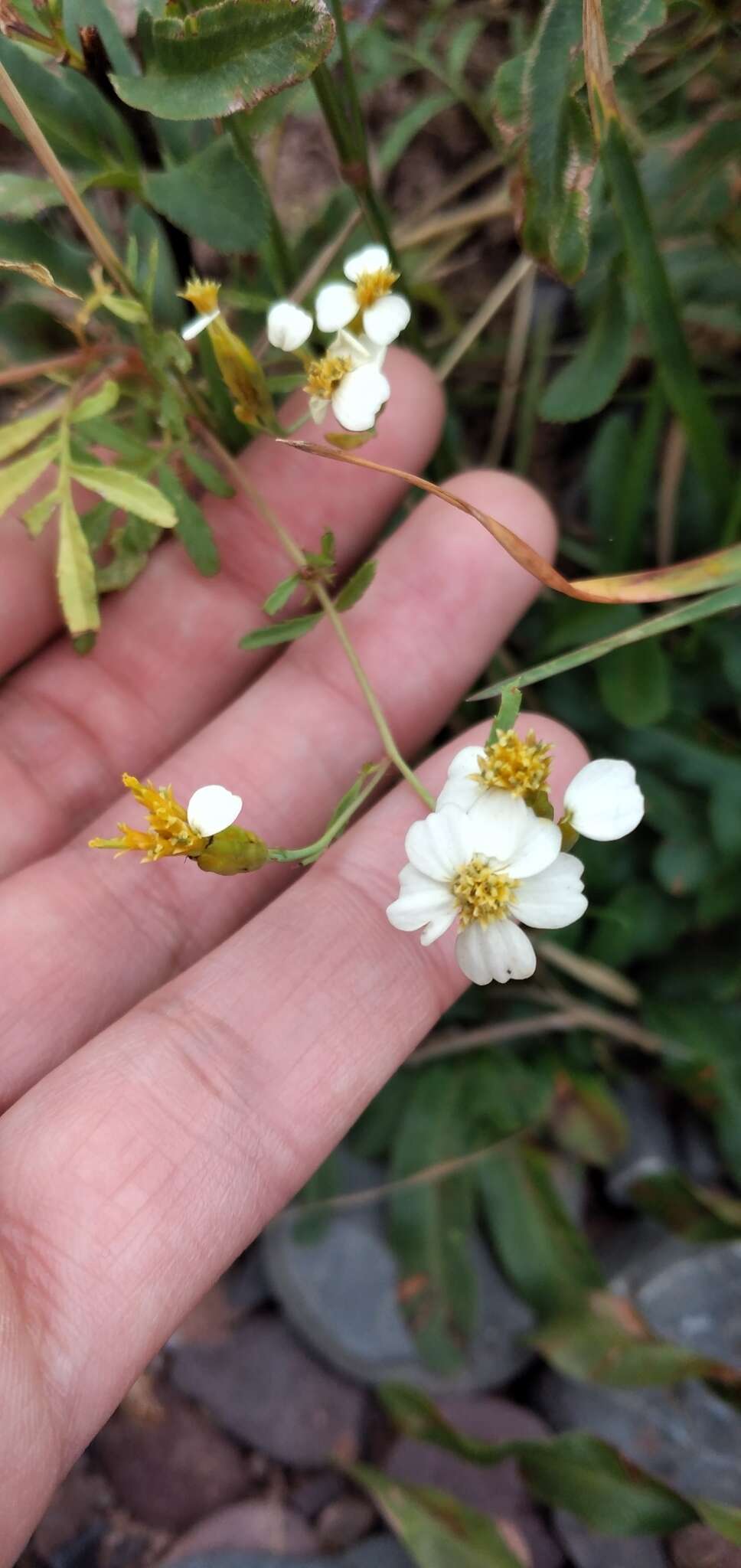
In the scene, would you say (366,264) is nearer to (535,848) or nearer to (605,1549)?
(535,848)

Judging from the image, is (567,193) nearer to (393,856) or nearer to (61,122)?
(61,122)

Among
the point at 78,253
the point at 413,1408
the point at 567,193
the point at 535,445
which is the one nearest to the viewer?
the point at 567,193

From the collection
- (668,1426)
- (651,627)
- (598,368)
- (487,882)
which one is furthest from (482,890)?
(668,1426)

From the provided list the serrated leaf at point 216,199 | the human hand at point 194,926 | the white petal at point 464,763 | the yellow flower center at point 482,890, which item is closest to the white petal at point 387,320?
the serrated leaf at point 216,199

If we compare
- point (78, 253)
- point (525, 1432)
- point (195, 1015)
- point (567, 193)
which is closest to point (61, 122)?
point (78, 253)

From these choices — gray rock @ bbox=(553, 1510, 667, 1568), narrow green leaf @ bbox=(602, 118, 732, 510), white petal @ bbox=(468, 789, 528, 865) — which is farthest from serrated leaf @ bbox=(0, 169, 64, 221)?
gray rock @ bbox=(553, 1510, 667, 1568)

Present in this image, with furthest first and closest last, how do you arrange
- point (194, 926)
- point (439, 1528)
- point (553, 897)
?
1. point (439, 1528)
2. point (194, 926)
3. point (553, 897)

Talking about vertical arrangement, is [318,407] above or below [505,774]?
above
